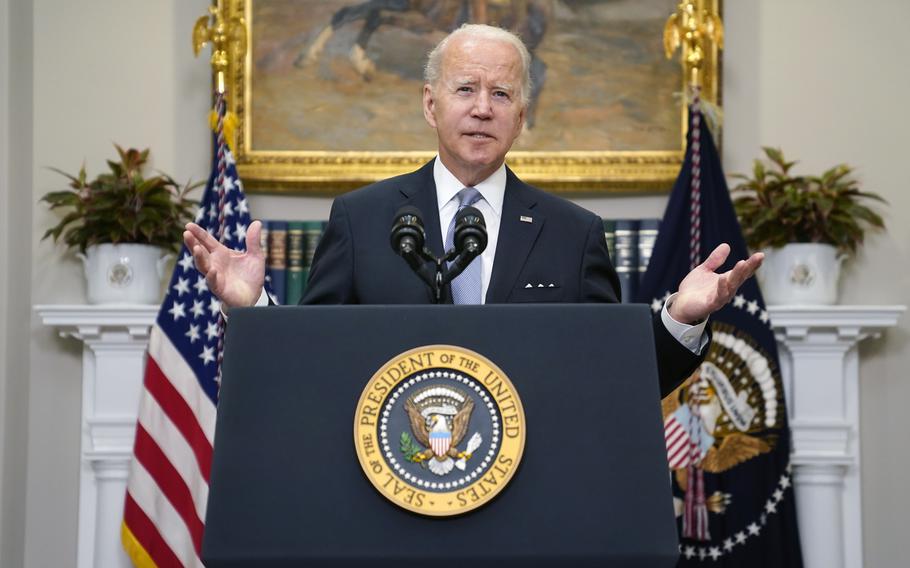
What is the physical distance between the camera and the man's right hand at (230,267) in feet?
6.84

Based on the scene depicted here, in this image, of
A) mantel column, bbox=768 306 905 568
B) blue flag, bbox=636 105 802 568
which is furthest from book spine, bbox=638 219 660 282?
mantel column, bbox=768 306 905 568

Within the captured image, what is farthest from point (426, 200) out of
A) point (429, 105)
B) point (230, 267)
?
point (230, 267)

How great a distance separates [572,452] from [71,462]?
420 centimetres

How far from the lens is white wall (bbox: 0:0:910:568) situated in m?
5.23

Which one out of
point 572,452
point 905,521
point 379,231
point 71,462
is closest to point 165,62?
point 71,462

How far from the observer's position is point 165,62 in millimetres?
5457

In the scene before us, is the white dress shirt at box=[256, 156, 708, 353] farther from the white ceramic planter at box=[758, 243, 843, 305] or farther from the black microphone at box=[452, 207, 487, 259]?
the white ceramic planter at box=[758, 243, 843, 305]

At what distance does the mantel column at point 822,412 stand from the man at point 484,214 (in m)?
2.75

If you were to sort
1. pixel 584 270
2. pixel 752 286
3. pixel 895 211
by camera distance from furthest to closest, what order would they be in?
pixel 895 211
pixel 752 286
pixel 584 270

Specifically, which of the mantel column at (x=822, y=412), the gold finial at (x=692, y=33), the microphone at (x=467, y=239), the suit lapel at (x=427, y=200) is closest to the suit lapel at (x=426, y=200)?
the suit lapel at (x=427, y=200)

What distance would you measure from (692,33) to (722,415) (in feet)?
5.41

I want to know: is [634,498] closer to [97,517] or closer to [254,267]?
[254,267]

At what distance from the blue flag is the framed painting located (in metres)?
0.38

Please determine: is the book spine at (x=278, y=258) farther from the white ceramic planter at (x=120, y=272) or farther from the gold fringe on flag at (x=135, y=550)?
the gold fringe on flag at (x=135, y=550)
